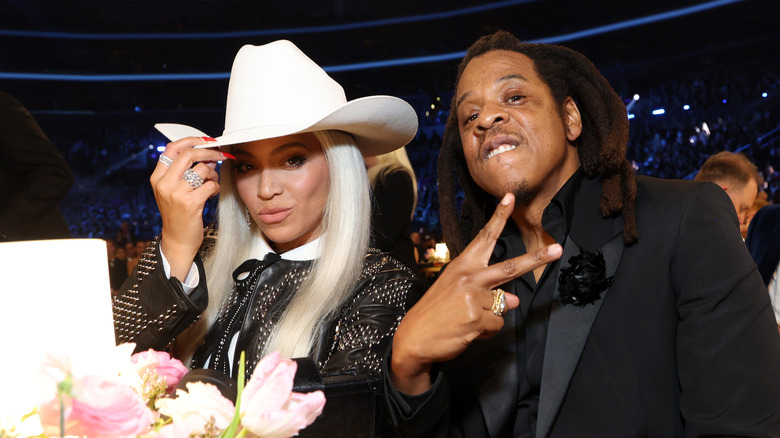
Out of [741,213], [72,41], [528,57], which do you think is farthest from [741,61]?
[72,41]

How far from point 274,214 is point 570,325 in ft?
2.76

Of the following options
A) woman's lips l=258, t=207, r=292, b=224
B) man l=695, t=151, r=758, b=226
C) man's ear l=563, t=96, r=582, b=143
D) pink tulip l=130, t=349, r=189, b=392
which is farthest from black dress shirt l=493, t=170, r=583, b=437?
man l=695, t=151, r=758, b=226

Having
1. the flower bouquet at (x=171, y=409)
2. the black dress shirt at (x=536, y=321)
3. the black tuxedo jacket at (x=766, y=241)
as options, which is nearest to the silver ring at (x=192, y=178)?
the black dress shirt at (x=536, y=321)

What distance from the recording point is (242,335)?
1.78 m

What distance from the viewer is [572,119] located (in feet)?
5.36

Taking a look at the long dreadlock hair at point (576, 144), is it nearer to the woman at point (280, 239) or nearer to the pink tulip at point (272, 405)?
the woman at point (280, 239)

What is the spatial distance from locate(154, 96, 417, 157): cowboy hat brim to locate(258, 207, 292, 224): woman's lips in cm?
20

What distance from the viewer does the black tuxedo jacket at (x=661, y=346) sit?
125cm

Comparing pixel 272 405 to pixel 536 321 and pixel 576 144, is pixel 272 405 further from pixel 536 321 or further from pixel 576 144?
pixel 576 144

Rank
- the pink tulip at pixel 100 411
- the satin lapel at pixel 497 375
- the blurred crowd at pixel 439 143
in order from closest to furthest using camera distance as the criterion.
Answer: the pink tulip at pixel 100 411, the satin lapel at pixel 497 375, the blurred crowd at pixel 439 143

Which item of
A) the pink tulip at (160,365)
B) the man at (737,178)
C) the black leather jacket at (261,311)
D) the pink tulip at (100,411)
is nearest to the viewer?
the pink tulip at (100,411)

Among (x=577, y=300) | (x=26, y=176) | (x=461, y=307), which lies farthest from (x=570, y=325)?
(x=26, y=176)

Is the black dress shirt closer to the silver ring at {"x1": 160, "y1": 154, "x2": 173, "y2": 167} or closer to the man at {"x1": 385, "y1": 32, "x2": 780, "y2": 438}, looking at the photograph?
the man at {"x1": 385, "y1": 32, "x2": 780, "y2": 438}

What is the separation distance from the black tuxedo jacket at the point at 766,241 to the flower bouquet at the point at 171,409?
2650 mm
